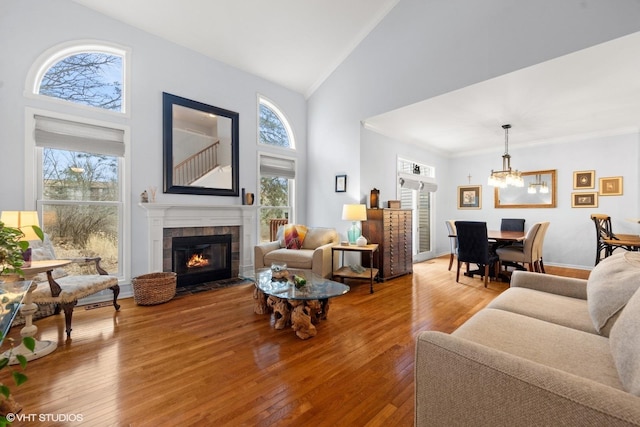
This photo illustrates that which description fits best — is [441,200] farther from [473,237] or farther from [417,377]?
[417,377]

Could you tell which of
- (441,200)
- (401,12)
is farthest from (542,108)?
(441,200)

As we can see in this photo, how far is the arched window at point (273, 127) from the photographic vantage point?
499 centimetres

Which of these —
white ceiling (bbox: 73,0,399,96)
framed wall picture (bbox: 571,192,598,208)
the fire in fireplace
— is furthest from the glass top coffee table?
framed wall picture (bbox: 571,192,598,208)

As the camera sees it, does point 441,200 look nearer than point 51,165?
No

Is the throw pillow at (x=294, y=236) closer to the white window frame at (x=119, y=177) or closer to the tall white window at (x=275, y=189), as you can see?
the tall white window at (x=275, y=189)

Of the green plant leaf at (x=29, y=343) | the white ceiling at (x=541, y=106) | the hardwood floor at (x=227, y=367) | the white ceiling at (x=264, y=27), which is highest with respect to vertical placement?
the white ceiling at (x=264, y=27)

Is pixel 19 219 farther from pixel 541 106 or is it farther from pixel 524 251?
pixel 541 106

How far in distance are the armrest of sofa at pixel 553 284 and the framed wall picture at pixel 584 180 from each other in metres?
4.44

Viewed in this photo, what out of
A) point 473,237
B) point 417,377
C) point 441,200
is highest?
point 441,200

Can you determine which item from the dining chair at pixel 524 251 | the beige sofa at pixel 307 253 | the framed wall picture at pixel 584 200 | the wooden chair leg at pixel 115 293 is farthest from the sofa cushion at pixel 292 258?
the framed wall picture at pixel 584 200

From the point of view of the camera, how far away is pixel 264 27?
3959mm

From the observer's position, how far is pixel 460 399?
0.99m

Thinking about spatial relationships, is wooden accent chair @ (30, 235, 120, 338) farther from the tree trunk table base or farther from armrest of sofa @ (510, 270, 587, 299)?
armrest of sofa @ (510, 270, 587, 299)

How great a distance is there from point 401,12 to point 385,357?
14.8 feet
